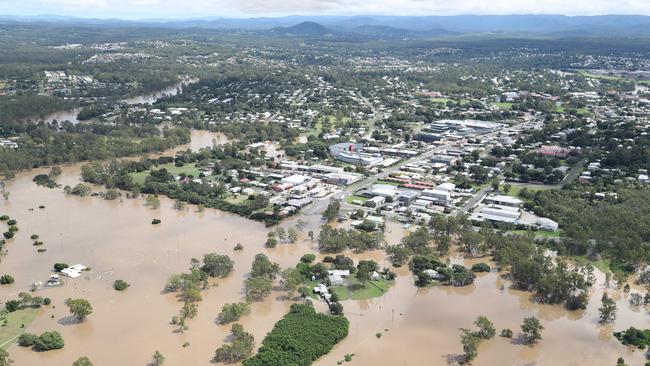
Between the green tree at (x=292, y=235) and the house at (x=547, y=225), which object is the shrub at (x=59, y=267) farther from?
the house at (x=547, y=225)

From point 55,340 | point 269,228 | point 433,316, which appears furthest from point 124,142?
point 433,316

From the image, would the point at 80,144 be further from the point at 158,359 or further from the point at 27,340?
the point at 158,359

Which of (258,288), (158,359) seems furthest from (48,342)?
(258,288)

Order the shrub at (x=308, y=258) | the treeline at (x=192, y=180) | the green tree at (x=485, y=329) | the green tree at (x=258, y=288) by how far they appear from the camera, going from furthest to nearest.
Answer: the treeline at (x=192, y=180) < the shrub at (x=308, y=258) < the green tree at (x=258, y=288) < the green tree at (x=485, y=329)

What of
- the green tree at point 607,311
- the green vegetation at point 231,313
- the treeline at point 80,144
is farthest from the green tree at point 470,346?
the treeline at point 80,144

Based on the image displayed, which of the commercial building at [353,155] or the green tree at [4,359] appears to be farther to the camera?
the commercial building at [353,155]

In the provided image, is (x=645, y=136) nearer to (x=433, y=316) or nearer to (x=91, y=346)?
(x=433, y=316)
